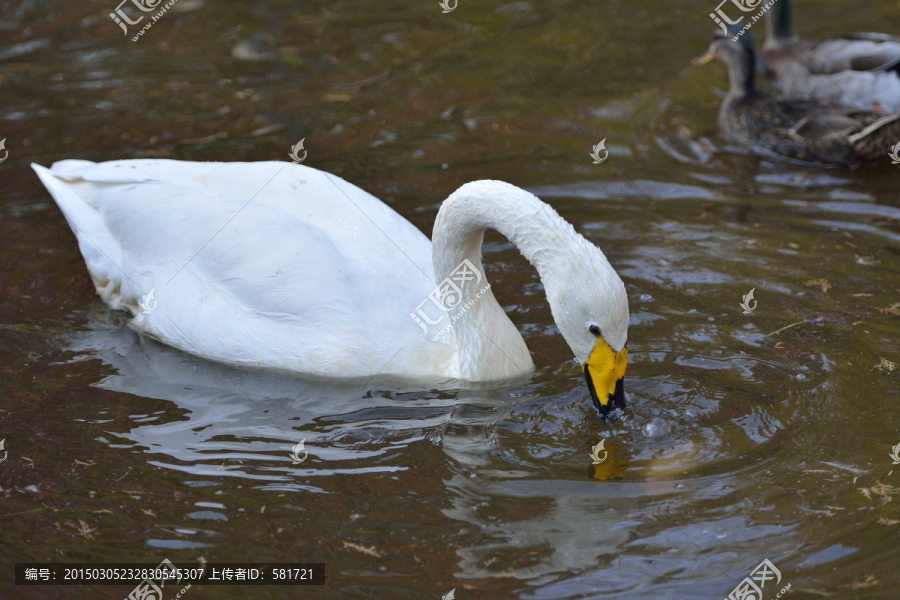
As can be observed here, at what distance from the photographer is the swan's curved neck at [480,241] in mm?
4664

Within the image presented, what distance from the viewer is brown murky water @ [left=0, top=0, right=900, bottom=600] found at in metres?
4.28

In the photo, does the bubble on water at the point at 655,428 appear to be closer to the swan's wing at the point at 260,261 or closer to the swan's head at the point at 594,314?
the swan's head at the point at 594,314

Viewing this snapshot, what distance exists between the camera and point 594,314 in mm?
4473

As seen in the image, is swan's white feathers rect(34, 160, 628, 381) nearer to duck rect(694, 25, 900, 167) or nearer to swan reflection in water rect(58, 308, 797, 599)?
swan reflection in water rect(58, 308, 797, 599)

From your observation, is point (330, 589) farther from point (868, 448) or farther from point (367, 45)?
point (367, 45)

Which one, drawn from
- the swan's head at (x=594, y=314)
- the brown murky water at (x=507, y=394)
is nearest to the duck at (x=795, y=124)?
the brown murky water at (x=507, y=394)

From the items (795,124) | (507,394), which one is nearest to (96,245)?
(507,394)

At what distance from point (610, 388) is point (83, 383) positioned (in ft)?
10.5

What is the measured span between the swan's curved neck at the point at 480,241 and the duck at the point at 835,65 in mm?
4975
